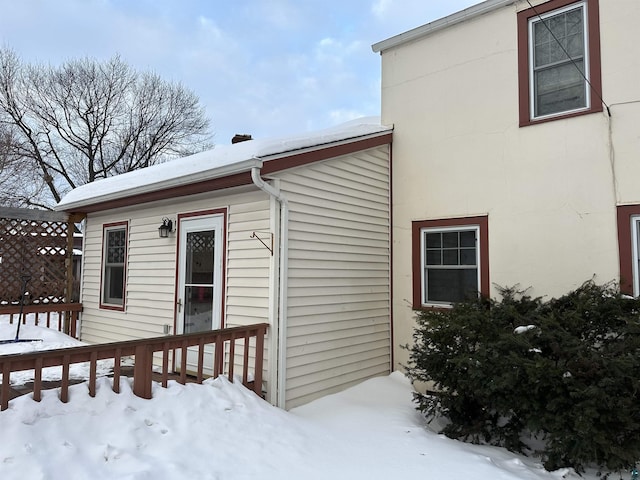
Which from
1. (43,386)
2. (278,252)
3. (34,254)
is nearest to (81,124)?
(34,254)

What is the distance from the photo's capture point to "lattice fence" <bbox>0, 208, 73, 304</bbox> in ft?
25.0

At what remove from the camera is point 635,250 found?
471 centimetres

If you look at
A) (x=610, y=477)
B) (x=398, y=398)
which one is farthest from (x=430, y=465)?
(x=398, y=398)

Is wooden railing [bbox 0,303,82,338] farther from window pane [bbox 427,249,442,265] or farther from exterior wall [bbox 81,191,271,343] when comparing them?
window pane [bbox 427,249,442,265]

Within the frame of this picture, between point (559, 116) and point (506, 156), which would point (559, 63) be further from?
point (506, 156)

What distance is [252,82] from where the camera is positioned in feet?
86.4

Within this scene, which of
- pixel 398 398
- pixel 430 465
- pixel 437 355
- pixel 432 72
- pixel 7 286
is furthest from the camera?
pixel 7 286

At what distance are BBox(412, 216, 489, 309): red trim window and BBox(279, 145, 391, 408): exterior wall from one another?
505 millimetres

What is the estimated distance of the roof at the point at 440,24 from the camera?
585 centimetres

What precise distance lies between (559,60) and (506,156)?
1.26 metres

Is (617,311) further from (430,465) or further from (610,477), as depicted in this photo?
(430,465)

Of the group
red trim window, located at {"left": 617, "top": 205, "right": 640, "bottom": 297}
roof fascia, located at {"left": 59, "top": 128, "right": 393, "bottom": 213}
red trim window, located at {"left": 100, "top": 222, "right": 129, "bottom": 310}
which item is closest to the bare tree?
red trim window, located at {"left": 100, "top": 222, "right": 129, "bottom": 310}

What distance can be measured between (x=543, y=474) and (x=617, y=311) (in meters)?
1.63

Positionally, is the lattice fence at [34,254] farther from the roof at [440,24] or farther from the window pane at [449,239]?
the window pane at [449,239]
